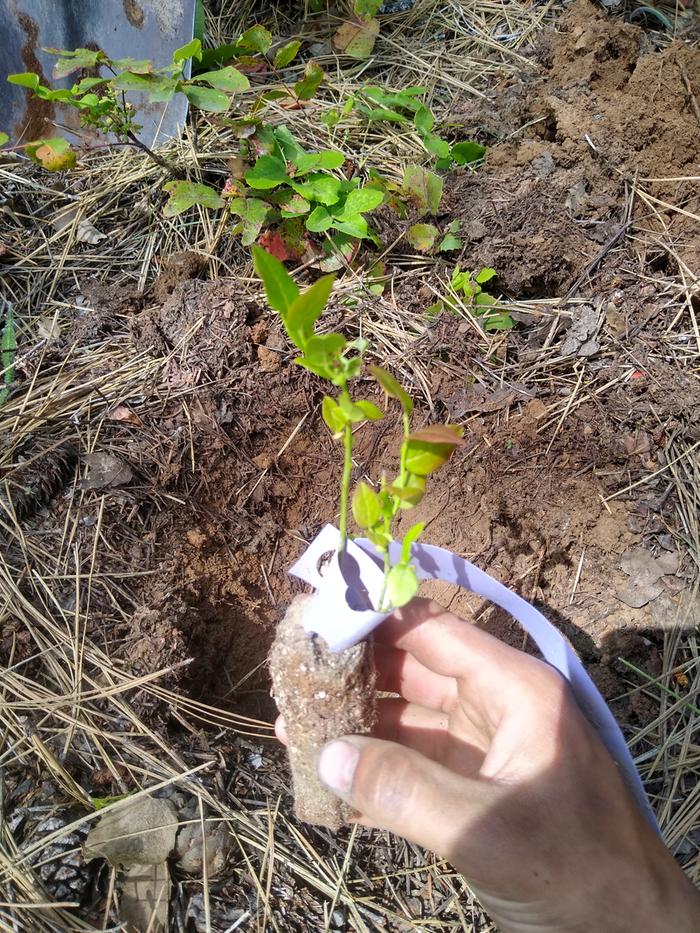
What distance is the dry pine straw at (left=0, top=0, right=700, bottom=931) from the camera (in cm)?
138

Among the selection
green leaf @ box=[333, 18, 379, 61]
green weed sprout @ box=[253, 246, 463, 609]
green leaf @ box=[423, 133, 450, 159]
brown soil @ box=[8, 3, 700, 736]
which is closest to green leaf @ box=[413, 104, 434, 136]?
green leaf @ box=[423, 133, 450, 159]

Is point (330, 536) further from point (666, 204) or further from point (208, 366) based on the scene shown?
point (666, 204)

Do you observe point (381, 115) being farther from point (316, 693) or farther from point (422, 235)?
point (316, 693)

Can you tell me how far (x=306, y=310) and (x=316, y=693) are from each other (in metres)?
0.75

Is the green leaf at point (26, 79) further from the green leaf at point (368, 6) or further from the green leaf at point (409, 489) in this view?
the green leaf at point (409, 489)

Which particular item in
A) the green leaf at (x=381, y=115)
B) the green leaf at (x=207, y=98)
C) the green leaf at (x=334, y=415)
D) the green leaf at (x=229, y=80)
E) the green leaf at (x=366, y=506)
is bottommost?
the green leaf at (x=366, y=506)

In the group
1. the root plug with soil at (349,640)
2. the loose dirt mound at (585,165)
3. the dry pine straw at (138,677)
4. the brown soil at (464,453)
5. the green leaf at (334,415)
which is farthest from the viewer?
the loose dirt mound at (585,165)

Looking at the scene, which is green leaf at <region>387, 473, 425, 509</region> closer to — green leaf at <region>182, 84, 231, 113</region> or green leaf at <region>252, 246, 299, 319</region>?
green leaf at <region>252, 246, 299, 319</region>

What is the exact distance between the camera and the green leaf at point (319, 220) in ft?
6.18

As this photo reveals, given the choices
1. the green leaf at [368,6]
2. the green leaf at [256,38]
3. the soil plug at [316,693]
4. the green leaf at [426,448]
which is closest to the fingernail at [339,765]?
the soil plug at [316,693]

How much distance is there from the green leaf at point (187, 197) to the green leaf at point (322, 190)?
0.28m

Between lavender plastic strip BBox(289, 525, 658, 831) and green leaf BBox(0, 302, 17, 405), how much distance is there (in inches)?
45.8

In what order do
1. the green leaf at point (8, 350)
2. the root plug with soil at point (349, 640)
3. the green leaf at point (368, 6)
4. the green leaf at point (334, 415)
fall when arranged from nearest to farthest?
the green leaf at point (334, 415) → the root plug with soil at point (349, 640) → the green leaf at point (8, 350) → the green leaf at point (368, 6)

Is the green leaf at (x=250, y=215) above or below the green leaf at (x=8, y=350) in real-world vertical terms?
above
